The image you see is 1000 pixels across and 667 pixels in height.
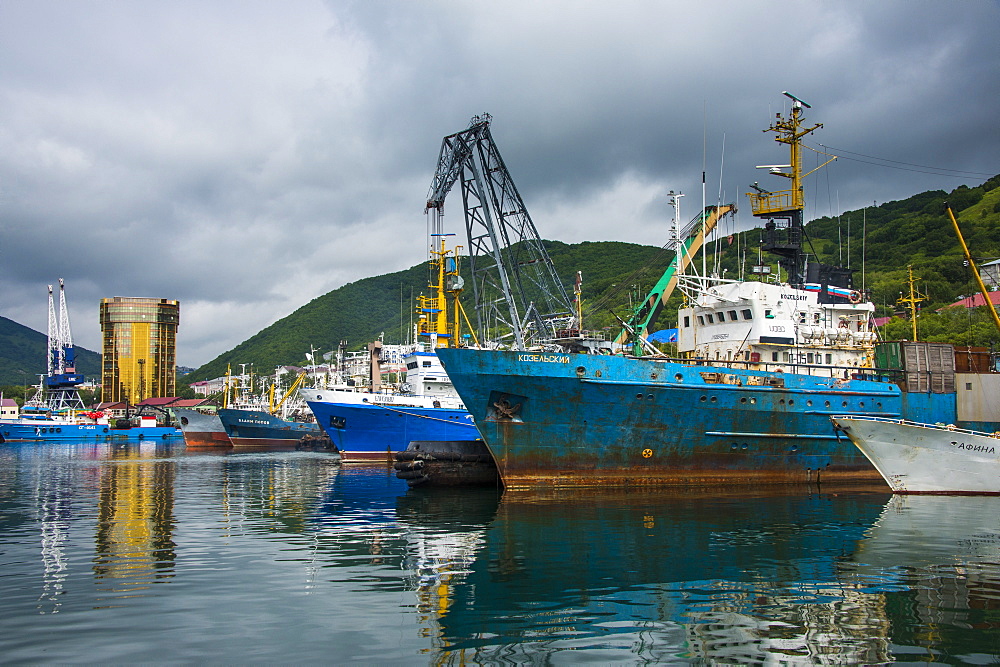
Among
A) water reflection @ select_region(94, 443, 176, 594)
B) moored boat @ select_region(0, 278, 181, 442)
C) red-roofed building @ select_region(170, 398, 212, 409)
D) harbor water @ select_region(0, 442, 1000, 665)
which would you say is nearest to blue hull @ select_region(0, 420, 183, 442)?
moored boat @ select_region(0, 278, 181, 442)

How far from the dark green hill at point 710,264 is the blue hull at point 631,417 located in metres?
23.6

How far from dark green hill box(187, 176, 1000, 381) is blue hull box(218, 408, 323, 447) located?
16.2 m

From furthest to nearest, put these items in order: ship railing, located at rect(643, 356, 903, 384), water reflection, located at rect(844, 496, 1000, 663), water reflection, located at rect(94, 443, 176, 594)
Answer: ship railing, located at rect(643, 356, 903, 384) < water reflection, located at rect(94, 443, 176, 594) < water reflection, located at rect(844, 496, 1000, 663)

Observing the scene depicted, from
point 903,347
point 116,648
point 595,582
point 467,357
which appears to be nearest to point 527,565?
point 595,582

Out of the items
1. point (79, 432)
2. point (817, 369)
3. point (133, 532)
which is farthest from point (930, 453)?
point (79, 432)

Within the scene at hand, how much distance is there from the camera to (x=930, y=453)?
81.7 ft

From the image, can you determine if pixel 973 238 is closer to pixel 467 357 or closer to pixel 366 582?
pixel 467 357

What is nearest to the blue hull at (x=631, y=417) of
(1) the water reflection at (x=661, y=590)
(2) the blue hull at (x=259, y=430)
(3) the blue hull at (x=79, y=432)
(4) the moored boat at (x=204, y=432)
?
(1) the water reflection at (x=661, y=590)

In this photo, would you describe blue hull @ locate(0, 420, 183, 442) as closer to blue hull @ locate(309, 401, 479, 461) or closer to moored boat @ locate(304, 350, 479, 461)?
blue hull @ locate(309, 401, 479, 461)

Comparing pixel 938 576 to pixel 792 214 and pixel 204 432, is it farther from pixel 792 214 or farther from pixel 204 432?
pixel 204 432

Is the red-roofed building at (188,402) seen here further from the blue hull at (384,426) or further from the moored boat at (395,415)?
the moored boat at (395,415)

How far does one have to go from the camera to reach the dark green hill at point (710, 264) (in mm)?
88250

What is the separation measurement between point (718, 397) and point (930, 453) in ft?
24.2

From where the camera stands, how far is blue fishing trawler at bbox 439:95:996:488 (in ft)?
83.0
